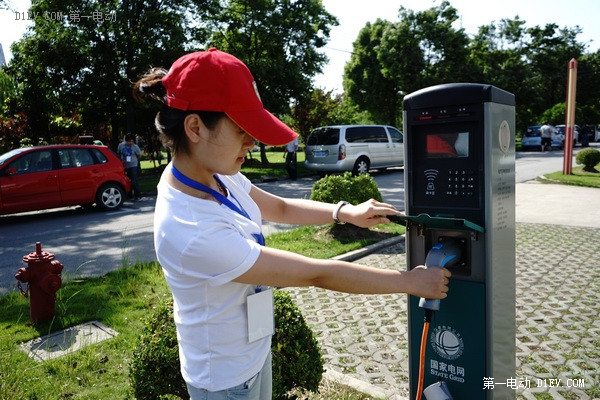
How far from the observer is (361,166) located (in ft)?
56.1

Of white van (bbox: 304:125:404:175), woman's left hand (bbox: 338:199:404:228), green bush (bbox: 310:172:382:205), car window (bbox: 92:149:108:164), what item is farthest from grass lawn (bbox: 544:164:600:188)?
woman's left hand (bbox: 338:199:404:228)

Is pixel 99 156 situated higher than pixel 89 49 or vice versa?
pixel 89 49

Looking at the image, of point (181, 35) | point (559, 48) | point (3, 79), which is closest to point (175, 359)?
point (181, 35)

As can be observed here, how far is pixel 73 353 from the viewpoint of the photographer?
353cm

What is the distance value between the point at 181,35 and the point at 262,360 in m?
17.1

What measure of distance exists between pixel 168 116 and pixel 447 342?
167cm

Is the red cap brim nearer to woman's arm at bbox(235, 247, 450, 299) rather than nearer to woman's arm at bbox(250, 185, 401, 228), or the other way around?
woman's arm at bbox(235, 247, 450, 299)

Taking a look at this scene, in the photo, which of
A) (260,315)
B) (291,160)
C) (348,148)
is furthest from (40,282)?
(291,160)

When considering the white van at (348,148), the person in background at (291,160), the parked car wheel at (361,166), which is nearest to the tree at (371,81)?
the white van at (348,148)

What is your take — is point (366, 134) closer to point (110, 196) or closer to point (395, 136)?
point (395, 136)

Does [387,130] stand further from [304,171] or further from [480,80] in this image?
[480,80]

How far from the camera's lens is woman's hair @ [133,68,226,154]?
1.42m

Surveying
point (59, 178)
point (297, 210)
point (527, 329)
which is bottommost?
point (527, 329)

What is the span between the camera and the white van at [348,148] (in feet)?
53.7
